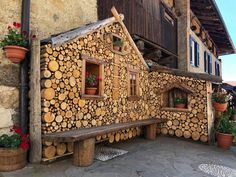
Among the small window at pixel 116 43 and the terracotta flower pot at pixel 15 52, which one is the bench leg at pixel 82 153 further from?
the small window at pixel 116 43

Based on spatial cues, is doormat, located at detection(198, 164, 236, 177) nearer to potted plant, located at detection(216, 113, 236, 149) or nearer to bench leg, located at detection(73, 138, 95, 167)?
potted plant, located at detection(216, 113, 236, 149)

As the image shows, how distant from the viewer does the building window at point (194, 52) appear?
1323 cm

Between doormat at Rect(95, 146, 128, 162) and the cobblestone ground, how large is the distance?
176 mm

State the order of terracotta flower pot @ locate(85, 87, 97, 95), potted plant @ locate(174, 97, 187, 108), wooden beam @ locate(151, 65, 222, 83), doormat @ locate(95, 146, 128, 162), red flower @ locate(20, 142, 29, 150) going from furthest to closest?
potted plant @ locate(174, 97, 187, 108) < wooden beam @ locate(151, 65, 222, 83) < terracotta flower pot @ locate(85, 87, 97, 95) < doormat @ locate(95, 146, 128, 162) < red flower @ locate(20, 142, 29, 150)

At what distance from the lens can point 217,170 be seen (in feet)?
Answer: 16.1

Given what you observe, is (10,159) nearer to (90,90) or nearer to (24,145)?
(24,145)

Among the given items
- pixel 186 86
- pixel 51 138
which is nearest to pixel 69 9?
pixel 51 138

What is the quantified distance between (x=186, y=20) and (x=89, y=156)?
10.4 m

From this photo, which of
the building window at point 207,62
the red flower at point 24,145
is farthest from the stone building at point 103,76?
the building window at point 207,62

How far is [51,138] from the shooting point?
4.21 m

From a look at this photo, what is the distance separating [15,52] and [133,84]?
4.04m

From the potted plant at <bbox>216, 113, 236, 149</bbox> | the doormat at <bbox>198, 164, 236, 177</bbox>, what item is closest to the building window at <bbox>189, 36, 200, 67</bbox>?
the potted plant at <bbox>216, 113, 236, 149</bbox>

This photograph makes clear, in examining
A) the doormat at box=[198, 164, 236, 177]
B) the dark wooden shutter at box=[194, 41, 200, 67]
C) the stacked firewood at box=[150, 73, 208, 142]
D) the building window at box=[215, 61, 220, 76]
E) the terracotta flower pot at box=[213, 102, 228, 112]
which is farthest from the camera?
the building window at box=[215, 61, 220, 76]

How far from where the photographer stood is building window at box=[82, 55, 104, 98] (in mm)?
5406
